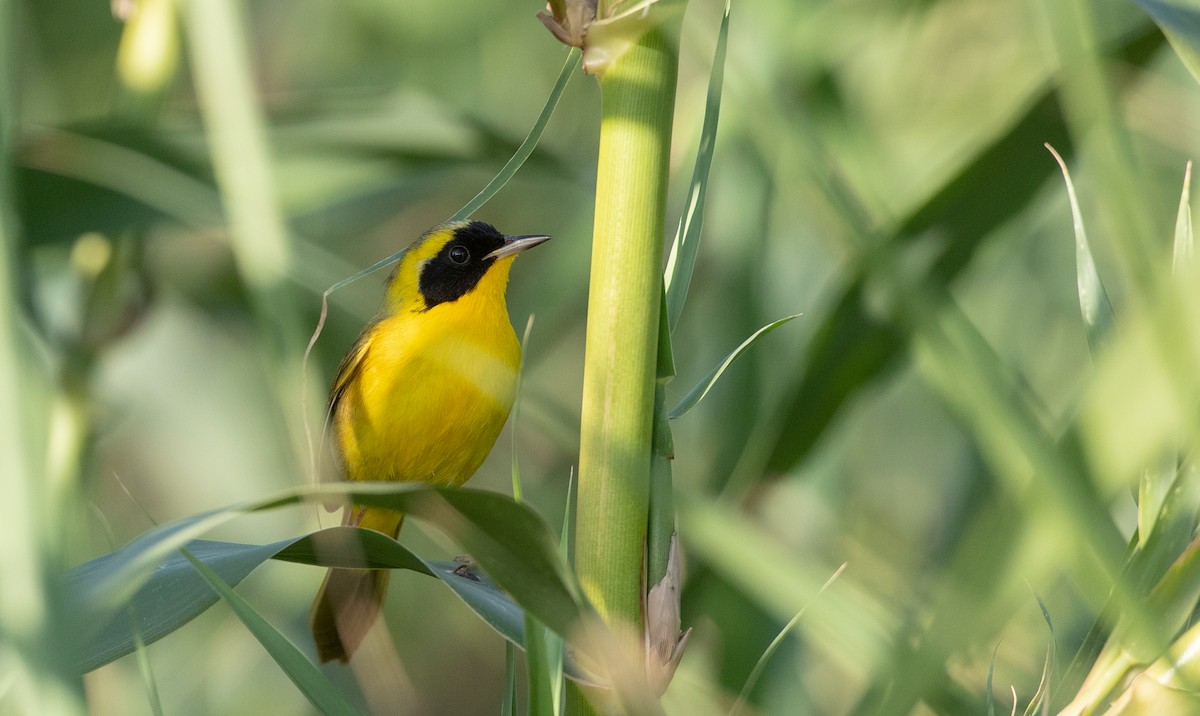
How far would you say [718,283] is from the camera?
7.02ft

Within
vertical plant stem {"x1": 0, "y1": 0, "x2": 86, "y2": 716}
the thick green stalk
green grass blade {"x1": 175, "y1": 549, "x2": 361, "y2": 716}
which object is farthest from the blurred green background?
vertical plant stem {"x1": 0, "y1": 0, "x2": 86, "y2": 716}

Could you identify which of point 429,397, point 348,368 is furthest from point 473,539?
point 348,368

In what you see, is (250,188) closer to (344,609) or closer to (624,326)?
(624,326)

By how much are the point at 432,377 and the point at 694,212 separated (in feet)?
5.80

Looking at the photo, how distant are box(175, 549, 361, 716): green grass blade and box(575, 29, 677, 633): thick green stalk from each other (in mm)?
224

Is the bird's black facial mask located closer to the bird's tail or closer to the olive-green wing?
the olive-green wing

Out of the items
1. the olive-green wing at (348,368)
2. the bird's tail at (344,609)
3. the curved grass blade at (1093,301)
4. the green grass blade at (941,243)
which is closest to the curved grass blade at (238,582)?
the curved grass blade at (1093,301)

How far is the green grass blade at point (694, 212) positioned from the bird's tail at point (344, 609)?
1.18 metres

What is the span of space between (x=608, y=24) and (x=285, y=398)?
1.58ft

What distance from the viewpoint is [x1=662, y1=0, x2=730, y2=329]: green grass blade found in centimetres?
99

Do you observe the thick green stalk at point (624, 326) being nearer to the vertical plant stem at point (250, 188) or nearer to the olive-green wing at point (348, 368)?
the vertical plant stem at point (250, 188)

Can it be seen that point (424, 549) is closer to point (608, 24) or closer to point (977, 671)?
point (977, 671)

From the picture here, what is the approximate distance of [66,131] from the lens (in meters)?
1.89

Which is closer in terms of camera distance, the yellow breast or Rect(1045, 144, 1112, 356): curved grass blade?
Rect(1045, 144, 1112, 356): curved grass blade
